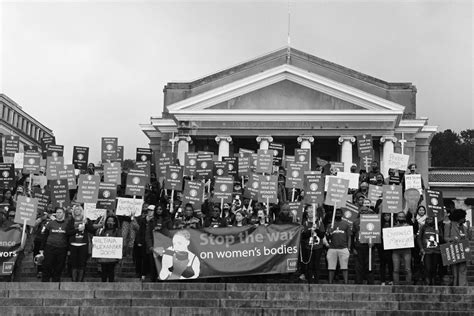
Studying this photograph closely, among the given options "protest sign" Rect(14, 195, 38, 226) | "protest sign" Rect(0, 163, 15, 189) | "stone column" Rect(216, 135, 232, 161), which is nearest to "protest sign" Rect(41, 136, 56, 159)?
"protest sign" Rect(0, 163, 15, 189)

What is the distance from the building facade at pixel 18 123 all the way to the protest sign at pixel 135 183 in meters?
52.6

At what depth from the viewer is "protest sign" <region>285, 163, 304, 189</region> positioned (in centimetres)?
2083

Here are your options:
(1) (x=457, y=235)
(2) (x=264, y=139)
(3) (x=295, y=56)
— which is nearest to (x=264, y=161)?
(1) (x=457, y=235)

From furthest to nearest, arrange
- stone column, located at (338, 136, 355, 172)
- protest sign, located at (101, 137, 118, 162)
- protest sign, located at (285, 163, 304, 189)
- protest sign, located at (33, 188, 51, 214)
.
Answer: stone column, located at (338, 136, 355, 172) → protest sign, located at (101, 137, 118, 162) → protest sign, located at (285, 163, 304, 189) → protest sign, located at (33, 188, 51, 214)

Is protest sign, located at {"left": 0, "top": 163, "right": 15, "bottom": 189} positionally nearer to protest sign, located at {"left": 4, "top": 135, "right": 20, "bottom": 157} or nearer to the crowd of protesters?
protest sign, located at {"left": 4, "top": 135, "right": 20, "bottom": 157}

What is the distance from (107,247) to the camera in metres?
15.1

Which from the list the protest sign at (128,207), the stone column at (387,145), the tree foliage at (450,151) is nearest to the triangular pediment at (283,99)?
the stone column at (387,145)

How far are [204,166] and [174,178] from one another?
6.47 ft

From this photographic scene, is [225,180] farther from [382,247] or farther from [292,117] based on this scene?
[292,117]

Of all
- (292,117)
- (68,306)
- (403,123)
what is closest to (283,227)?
(68,306)

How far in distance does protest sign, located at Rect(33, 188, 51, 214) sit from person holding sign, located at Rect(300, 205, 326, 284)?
788 cm

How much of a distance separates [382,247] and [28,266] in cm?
888

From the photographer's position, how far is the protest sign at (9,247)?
15633 mm

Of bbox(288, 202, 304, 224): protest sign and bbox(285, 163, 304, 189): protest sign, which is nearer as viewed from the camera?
bbox(288, 202, 304, 224): protest sign
